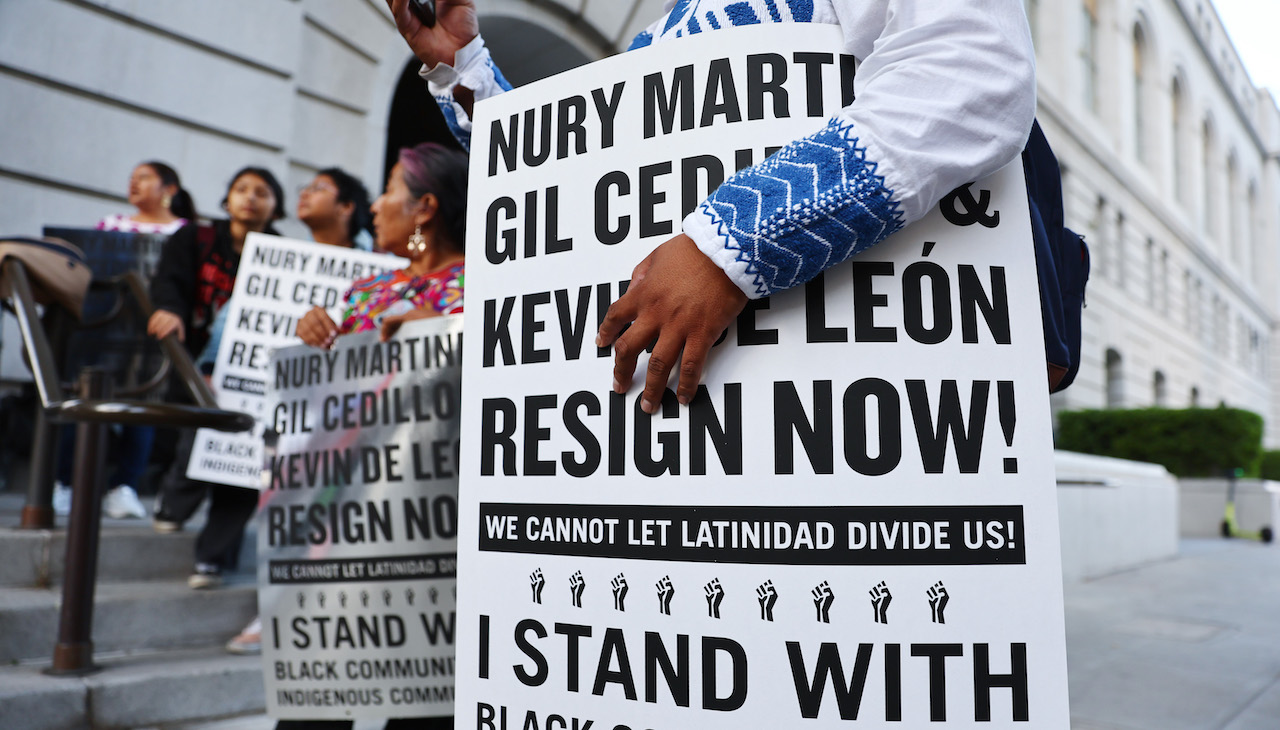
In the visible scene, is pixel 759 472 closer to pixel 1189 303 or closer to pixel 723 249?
pixel 723 249

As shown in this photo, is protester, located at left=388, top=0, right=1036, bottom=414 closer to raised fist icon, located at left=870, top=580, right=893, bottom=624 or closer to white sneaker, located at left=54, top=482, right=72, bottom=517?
raised fist icon, located at left=870, top=580, right=893, bottom=624

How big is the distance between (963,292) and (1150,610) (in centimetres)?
622

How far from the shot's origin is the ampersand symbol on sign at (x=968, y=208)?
43.2 inches

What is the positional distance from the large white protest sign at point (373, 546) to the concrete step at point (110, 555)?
1781 millimetres

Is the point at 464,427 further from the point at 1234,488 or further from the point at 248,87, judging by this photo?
the point at 1234,488

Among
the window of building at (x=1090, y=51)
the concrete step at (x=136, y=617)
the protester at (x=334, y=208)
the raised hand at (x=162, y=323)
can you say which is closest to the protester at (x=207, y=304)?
the raised hand at (x=162, y=323)

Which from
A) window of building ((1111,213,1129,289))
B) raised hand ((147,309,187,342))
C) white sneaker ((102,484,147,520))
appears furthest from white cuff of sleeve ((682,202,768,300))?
window of building ((1111,213,1129,289))

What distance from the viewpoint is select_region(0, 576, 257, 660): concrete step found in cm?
313

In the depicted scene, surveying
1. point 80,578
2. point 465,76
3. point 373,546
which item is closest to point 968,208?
point 465,76

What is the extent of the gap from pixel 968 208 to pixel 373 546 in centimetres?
151

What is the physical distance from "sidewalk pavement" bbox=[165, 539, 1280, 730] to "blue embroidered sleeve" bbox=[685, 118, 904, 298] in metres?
2.83

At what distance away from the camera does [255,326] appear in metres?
3.79

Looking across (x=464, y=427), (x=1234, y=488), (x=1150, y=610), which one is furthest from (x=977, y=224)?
(x=1234, y=488)

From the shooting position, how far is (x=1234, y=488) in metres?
15.1
